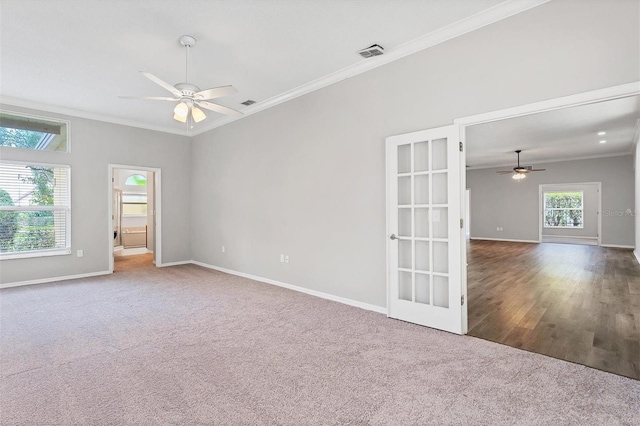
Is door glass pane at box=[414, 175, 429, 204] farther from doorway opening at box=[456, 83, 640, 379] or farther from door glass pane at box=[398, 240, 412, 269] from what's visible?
doorway opening at box=[456, 83, 640, 379]

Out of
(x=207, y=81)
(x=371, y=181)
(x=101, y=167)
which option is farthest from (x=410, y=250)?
(x=101, y=167)

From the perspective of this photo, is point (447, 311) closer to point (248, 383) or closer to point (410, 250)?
point (410, 250)

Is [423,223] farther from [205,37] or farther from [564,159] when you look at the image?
[564,159]

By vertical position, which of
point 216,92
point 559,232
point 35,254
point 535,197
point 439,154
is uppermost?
point 216,92

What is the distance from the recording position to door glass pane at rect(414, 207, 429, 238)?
3.35 m

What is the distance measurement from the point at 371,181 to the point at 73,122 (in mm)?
5482

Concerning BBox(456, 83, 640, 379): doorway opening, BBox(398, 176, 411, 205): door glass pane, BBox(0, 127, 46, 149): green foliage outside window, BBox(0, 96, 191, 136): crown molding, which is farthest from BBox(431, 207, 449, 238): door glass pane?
BBox(0, 127, 46, 149): green foliage outside window

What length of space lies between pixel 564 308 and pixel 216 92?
184 inches

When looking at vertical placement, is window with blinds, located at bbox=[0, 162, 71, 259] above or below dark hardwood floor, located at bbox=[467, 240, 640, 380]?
above

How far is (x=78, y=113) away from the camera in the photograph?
5641mm

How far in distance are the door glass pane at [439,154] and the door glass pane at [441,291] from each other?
114cm

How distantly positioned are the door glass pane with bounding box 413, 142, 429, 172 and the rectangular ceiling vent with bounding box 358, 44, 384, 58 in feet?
3.67

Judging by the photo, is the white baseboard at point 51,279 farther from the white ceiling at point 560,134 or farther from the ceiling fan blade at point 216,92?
the white ceiling at point 560,134

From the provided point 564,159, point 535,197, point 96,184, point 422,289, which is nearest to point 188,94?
point 422,289
